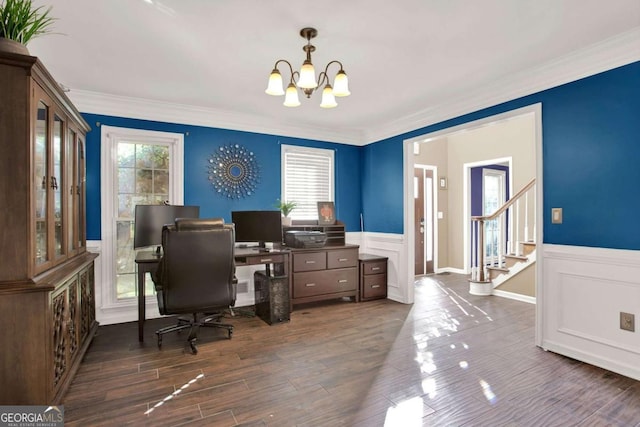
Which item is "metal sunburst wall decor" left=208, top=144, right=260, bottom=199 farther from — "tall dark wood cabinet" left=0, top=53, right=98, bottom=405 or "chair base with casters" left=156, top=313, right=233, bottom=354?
"tall dark wood cabinet" left=0, top=53, right=98, bottom=405

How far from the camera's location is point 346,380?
2.49 metres

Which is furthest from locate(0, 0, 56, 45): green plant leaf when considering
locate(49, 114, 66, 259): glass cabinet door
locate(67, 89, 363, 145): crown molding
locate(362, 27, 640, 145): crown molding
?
locate(362, 27, 640, 145): crown molding

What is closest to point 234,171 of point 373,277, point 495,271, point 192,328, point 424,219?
point 192,328

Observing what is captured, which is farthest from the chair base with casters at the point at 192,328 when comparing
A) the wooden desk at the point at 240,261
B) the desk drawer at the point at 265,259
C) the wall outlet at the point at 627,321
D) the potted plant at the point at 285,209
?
the wall outlet at the point at 627,321

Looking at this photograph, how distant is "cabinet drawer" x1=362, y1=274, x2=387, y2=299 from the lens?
4.80 meters

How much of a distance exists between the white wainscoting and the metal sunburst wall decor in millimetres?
3437

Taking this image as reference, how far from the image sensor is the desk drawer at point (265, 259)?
3.84 meters

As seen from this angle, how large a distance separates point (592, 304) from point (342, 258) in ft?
8.83

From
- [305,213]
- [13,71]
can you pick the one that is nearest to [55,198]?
[13,71]

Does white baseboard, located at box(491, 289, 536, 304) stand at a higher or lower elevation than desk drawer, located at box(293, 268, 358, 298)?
lower

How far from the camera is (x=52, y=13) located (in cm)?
221

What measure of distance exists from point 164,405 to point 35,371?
741mm

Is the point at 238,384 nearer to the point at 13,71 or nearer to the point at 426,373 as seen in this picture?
the point at 426,373

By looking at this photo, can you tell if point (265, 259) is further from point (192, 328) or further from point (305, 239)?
point (192, 328)
